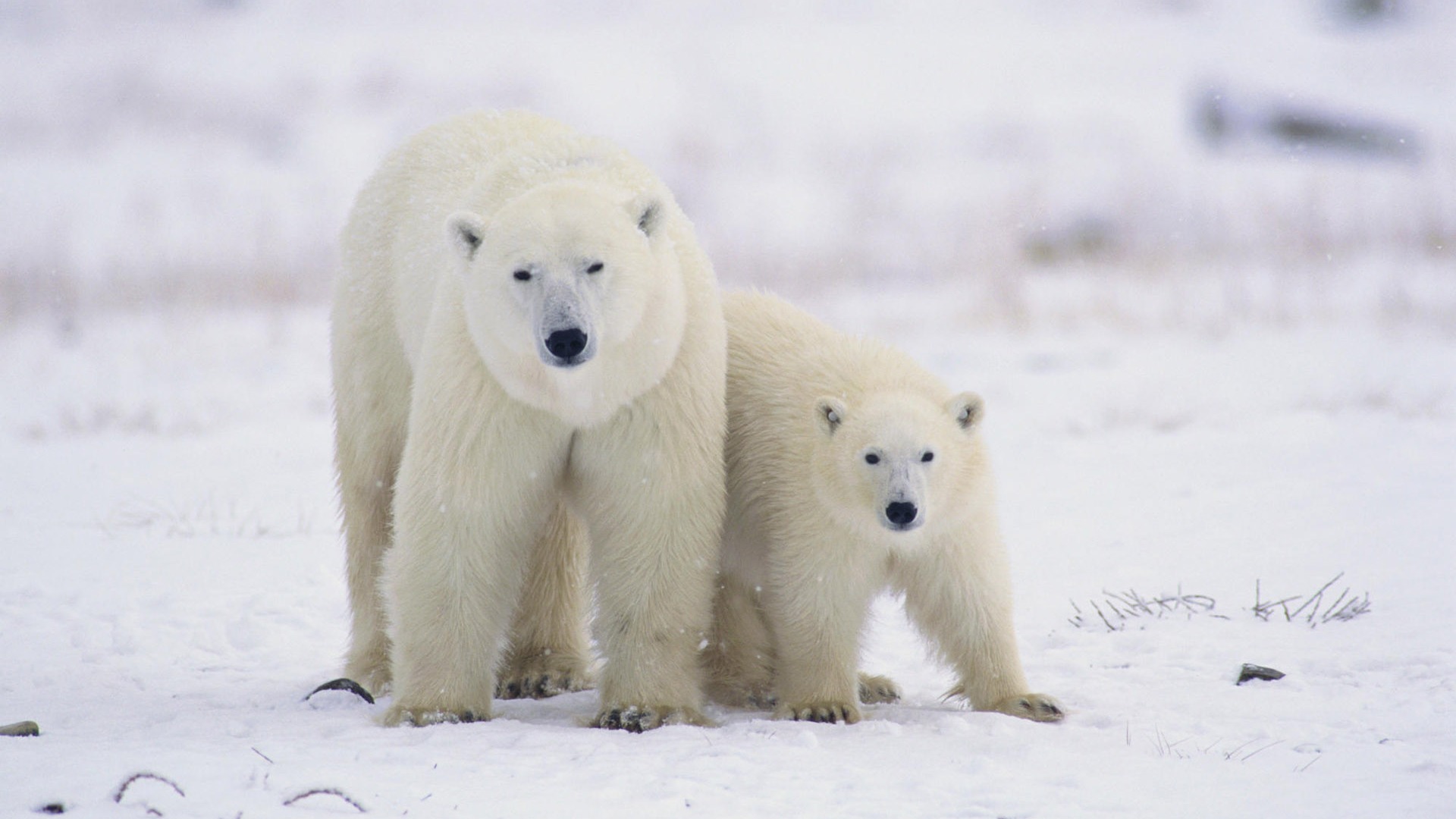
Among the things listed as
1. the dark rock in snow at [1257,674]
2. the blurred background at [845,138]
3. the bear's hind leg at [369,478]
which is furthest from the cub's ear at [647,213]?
the blurred background at [845,138]

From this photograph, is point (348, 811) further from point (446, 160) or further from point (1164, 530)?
point (1164, 530)

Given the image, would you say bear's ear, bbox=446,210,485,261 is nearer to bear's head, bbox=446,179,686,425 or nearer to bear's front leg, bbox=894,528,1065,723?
bear's head, bbox=446,179,686,425

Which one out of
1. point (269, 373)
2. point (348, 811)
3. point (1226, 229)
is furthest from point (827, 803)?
point (1226, 229)

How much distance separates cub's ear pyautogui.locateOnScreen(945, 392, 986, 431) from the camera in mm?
4387

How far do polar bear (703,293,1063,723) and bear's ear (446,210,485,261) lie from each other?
47.2 inches

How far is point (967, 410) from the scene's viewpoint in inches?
174

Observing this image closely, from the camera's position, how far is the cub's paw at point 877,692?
15.6 ft

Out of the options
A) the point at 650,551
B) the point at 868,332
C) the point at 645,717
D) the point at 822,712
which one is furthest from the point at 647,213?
the point at 868,332

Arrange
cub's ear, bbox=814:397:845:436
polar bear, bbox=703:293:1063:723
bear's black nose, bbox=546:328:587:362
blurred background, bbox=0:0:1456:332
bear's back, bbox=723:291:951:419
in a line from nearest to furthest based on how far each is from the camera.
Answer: bear's black nose, bbox=546:328:587:362 < polar bear, bbox=703:293:1063:723 < cub's ear, bbox=814:397:845:436 < bear's back, bbox=723:291:951:419 < blurred background, bbox=0:0:1456:332

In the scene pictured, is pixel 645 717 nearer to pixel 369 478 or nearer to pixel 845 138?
pixel 369 478

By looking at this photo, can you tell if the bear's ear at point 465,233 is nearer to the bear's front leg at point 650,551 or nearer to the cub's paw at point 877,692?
the bear's front leg at point 650,551

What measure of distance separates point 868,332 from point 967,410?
801 cm

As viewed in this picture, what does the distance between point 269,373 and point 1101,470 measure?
22.9 ft

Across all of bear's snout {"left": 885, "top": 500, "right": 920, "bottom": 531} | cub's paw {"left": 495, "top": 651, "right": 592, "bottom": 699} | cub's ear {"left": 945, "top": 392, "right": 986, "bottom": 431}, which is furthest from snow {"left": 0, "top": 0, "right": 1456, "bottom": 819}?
cub's ear {"left": 945, "top": 392, "right": 986, "bottom": 431}
